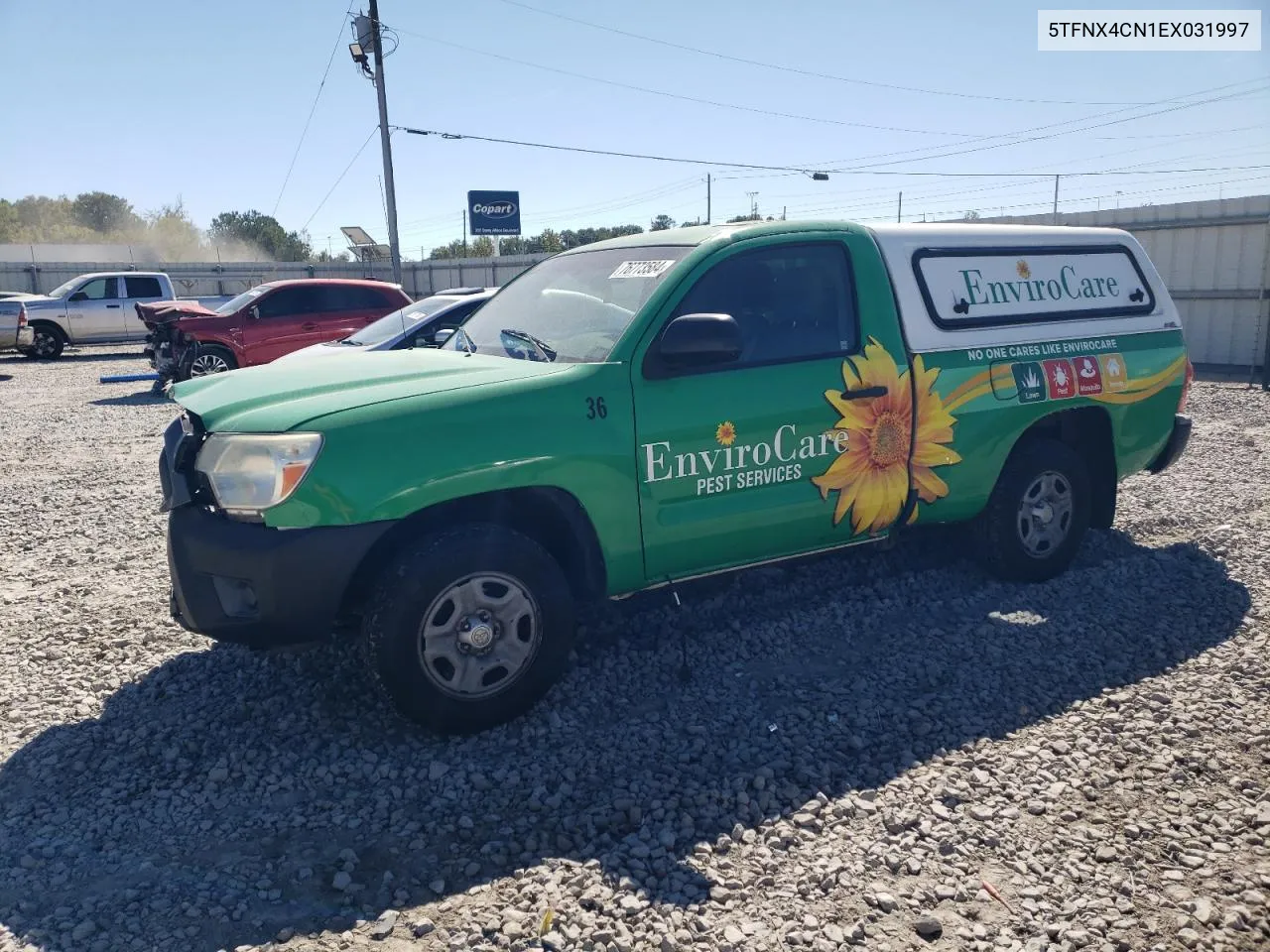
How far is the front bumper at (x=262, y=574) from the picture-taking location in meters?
3.33

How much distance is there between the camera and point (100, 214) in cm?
8150

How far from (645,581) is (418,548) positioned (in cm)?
100

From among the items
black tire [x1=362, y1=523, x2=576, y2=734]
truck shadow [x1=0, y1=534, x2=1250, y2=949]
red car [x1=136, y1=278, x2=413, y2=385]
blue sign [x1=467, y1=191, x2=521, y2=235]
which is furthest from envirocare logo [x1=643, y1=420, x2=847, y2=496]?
blue sign [x1=467, y1=191, x2=521, y2=235]

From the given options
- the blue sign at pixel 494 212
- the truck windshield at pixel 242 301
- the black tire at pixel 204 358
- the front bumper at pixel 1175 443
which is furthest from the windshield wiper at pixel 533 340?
the blue sign at pixel 494 212

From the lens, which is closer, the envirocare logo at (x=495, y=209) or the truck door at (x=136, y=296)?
the truck door at (x=136, y=296)

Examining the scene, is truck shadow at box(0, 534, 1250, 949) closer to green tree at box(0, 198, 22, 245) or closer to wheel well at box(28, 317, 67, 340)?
wheel well at box(28, 317, 67, 340)

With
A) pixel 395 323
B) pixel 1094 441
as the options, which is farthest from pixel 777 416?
pixel 395 323

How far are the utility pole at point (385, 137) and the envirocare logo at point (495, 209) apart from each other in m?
9.09

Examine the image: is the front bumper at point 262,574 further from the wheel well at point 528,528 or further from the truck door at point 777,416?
the truck door at point 777,416

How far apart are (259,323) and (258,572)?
12.1 metres

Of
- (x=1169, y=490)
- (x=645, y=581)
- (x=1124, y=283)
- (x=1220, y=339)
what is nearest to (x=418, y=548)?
(x=645, y=581)

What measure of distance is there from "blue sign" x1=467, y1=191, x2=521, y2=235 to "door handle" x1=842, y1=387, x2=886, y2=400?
2939cm

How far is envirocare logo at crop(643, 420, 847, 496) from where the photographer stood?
12.8ft

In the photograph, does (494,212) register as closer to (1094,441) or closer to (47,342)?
(47,342)
